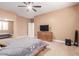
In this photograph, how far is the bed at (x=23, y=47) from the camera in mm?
2146

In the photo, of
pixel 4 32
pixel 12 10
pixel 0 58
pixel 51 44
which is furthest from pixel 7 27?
pixel 51 44

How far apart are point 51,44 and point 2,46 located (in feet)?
3.31

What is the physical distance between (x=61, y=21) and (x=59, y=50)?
613mm

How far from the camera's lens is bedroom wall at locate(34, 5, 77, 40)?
2396mm

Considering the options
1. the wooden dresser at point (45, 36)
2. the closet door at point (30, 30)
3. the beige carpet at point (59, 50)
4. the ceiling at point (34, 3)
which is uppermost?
the ceiling at point (34, 3)

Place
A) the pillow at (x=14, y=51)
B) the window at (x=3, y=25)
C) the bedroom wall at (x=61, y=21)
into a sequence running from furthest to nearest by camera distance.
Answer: the bedroom wall at (x=61, y=21)
the window at (x=3, y=25)
the pillow at (x=14, y=51)

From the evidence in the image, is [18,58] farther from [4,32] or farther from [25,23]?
[25,23]

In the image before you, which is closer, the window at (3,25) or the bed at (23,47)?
the bed at (23,47)

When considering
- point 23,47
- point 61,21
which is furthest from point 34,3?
point 23,47

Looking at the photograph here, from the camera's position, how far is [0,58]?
220 cm

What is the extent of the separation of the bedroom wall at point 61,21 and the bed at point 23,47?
27cm

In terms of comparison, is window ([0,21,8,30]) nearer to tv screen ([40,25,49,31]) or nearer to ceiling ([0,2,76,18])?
ceiling ([0,2,76,18])

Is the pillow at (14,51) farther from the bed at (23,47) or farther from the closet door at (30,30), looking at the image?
the closet door at (30,30)

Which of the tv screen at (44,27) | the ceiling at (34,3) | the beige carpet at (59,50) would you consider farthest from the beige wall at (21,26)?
the beige carpet at (59,50)
